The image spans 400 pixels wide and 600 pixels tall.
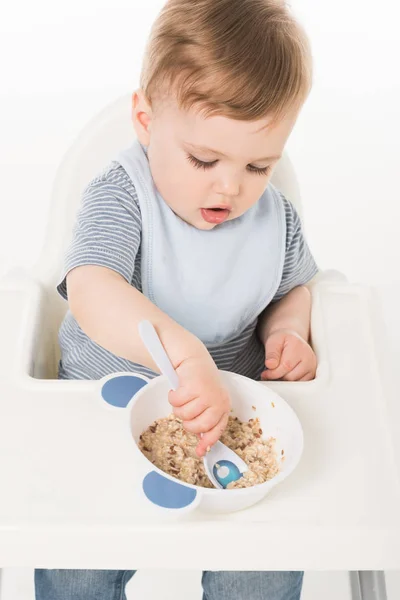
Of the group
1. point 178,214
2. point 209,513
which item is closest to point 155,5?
point 178,214

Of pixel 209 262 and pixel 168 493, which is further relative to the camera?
pixel 209 262

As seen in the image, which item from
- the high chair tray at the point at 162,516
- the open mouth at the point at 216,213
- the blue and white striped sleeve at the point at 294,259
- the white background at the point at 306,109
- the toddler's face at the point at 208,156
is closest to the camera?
the high chair tray at the point at 162,516

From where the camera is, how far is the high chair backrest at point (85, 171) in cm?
115

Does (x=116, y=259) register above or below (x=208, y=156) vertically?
below

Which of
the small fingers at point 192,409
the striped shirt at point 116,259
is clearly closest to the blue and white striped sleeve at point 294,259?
the striped shirt at point 116,259

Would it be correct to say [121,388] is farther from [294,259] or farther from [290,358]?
[294,259]

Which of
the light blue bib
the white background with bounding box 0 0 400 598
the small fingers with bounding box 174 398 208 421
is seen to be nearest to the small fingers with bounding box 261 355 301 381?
the light blue bib

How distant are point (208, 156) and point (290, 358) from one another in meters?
0.24

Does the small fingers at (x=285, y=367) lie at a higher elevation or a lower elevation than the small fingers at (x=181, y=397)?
lower

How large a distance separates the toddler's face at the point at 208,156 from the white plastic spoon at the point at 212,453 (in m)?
0.17

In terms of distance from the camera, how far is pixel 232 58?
0.84 meters

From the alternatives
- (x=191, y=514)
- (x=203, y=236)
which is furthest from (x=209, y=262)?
(x=191, y=514)

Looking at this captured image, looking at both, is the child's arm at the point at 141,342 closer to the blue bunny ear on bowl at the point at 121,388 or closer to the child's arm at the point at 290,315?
the blue bunny ear on bowl at the point at 121,388

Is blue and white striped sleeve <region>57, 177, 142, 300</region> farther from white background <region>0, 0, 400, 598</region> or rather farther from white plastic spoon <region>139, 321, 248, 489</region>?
white background <region>0, 0, 400, 598</region>
